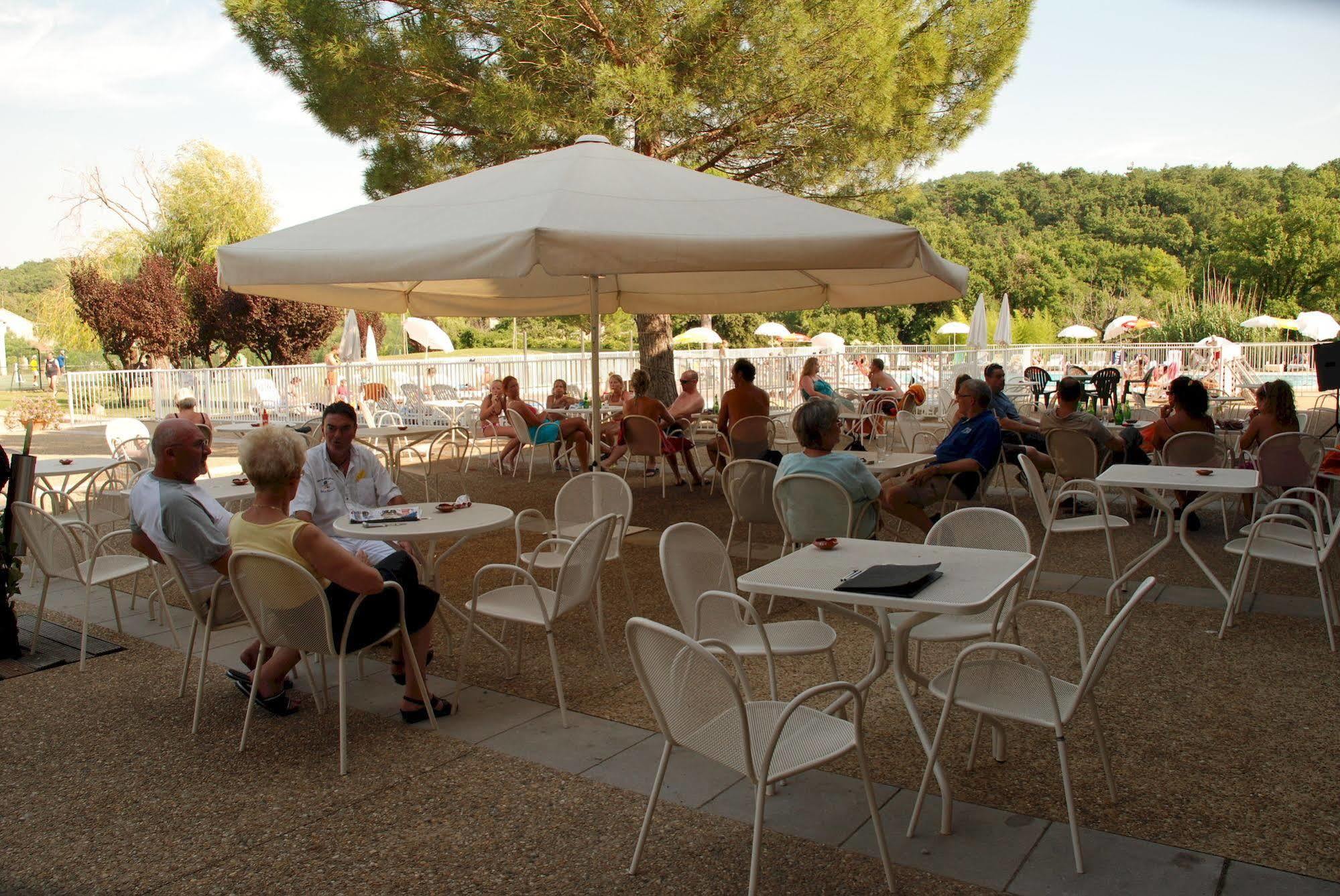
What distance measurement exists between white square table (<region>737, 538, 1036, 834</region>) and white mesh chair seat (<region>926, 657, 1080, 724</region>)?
136 mm

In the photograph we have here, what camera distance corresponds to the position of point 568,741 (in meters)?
3.32

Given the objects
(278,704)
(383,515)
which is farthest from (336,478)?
(278,704)

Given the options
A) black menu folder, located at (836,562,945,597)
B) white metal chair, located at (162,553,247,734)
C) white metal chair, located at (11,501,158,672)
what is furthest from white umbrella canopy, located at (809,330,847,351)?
black menu folder, located at (836,562,945,597)

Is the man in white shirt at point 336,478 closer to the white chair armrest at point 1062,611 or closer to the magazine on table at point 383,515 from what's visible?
the magazine on table at point 383,515

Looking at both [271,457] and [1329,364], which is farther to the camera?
→ [1329,364]

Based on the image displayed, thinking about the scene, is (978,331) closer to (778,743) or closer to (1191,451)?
(1191,451)

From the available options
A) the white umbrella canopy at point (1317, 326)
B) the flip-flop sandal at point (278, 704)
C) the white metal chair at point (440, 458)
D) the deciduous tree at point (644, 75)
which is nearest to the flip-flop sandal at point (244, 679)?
the flip-flop sandal at point (278, 704)

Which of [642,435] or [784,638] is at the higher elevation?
[642,435]

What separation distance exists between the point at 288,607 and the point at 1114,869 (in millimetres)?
2468

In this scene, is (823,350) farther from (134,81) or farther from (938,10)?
(134,81)

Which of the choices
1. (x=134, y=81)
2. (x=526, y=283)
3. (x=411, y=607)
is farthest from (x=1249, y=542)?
(x=134, y=81)

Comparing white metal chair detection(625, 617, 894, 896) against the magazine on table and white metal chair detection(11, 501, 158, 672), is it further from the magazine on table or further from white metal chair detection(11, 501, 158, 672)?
white metal chair detection(11, 501, 158, 672)

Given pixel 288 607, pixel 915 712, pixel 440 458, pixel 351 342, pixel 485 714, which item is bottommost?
pixel 485 714

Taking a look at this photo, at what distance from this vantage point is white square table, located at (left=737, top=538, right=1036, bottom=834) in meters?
2.59
